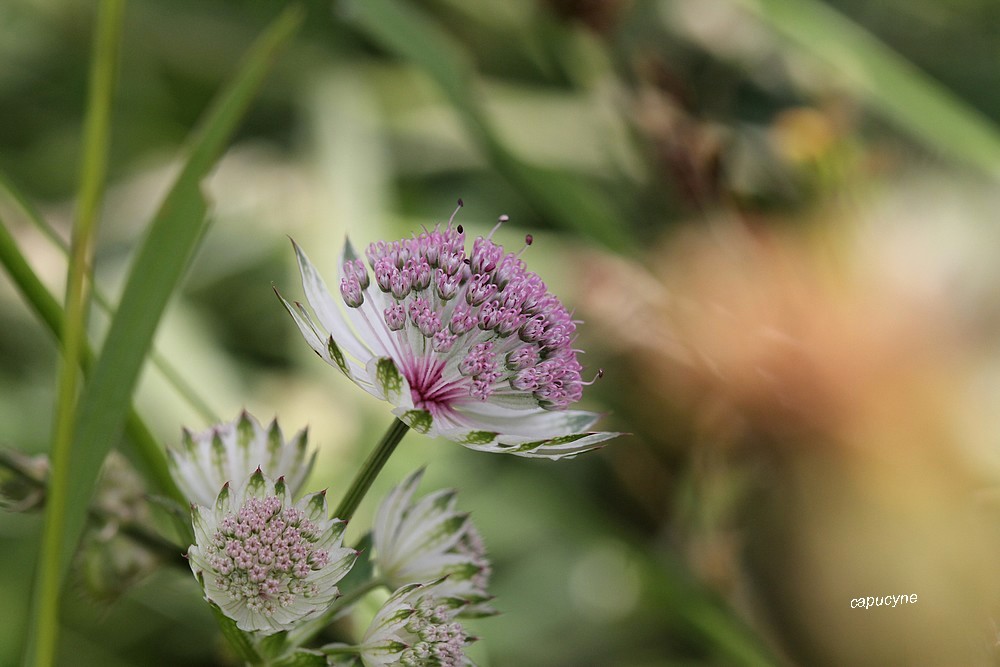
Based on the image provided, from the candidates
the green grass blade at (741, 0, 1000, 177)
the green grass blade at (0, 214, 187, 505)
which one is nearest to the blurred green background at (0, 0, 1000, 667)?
the green grass blade at (741, 0, 1000, 177)

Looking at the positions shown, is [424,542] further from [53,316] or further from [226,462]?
[53,316]

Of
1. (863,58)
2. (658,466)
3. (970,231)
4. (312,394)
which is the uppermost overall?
(863,58)

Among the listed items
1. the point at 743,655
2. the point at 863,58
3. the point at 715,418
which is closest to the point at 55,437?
the point at 743,655

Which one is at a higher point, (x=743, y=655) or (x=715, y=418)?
(x=715, y=418)

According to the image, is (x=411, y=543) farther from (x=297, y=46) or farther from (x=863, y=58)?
(x=297, y=46)

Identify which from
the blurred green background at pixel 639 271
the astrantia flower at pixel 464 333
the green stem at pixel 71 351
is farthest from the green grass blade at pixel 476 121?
the astrantia flower at pixel 464 333

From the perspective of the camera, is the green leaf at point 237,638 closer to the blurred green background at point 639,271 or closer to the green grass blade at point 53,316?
the green grass blade at point 53,316
